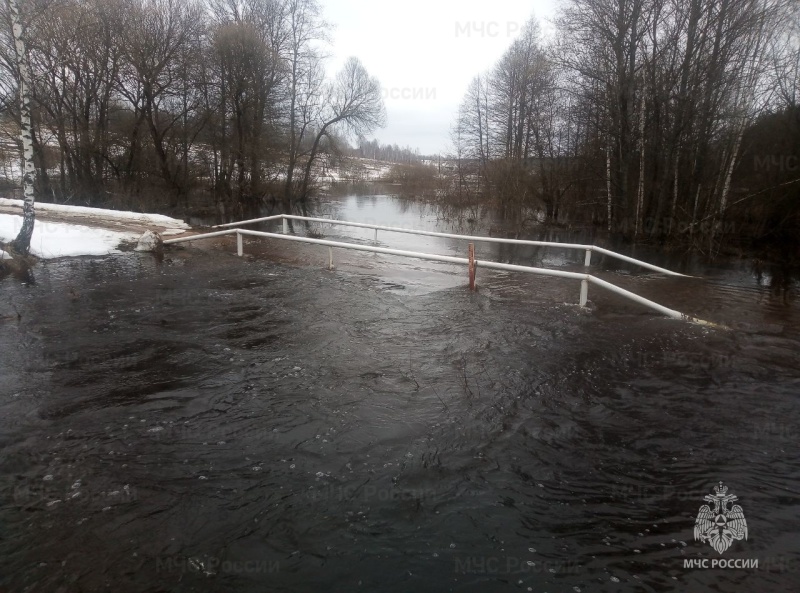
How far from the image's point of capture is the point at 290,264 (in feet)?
38.7

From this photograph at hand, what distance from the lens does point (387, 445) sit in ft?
14.6

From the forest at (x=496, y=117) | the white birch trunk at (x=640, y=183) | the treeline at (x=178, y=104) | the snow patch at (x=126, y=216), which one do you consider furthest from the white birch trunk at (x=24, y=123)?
the white birch trunk at (x=640, y=183)

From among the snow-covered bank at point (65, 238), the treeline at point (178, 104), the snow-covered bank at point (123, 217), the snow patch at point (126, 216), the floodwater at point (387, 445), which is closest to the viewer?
the floodwater at point (387, 445)

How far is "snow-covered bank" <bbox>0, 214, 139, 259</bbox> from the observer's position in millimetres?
11742

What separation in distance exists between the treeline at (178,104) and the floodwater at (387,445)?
19520 mm

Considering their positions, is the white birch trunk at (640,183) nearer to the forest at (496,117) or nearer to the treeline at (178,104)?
the forest at (496,117)

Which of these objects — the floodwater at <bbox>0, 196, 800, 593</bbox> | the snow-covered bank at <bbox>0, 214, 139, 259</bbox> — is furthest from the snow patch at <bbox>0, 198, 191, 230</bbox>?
the floodwater at <bbox>0, 196, 800, 593</bbox>

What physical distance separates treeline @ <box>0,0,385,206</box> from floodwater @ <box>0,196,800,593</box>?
1952 centimetres

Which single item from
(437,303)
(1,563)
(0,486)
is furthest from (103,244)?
(1,563)

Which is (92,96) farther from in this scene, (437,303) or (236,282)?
(437,303)

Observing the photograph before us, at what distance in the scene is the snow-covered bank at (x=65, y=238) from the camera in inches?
462

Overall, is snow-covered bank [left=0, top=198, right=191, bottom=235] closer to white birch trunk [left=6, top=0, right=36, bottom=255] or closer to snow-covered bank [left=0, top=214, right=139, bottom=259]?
snow-covered bank [left=0, top=214, right=139, bottom=259]

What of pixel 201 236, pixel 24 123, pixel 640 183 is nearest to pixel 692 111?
pixel 640 183

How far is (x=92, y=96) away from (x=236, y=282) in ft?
74.2
